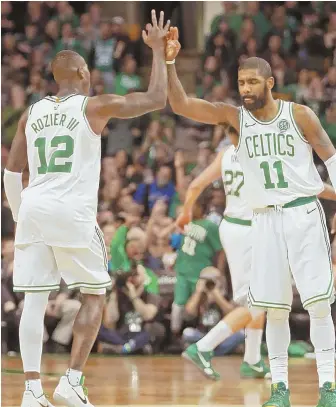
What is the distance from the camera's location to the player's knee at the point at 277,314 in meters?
6.62

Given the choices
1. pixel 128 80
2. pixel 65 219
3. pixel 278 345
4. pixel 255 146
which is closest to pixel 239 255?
pixel 278 345

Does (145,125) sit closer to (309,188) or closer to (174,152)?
(174,152)

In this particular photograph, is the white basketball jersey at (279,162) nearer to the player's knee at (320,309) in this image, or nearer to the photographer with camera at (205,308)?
the player's knee at (320,309)

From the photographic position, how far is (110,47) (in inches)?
589

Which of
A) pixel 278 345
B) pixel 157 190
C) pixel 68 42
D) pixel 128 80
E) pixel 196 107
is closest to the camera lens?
pixel 278 345

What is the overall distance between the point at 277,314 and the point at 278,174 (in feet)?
2.97

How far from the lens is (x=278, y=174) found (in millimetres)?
6594

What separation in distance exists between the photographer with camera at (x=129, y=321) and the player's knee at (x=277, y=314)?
448cm

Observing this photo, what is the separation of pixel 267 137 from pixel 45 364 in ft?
14.4

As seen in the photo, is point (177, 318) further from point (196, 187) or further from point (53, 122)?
point (53, 122)

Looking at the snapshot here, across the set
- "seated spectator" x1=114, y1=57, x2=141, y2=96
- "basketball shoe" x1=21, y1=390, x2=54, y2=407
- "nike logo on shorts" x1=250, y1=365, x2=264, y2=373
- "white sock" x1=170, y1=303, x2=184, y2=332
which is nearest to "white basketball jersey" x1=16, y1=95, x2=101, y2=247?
"basketball shoe" x1=21, y1=390, x2=54, y2=407

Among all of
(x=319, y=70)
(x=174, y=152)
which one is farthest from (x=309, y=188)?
(x=319, y=70)

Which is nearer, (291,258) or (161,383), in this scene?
(291,258)

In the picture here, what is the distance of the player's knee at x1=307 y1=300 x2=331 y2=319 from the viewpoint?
6512 mm
